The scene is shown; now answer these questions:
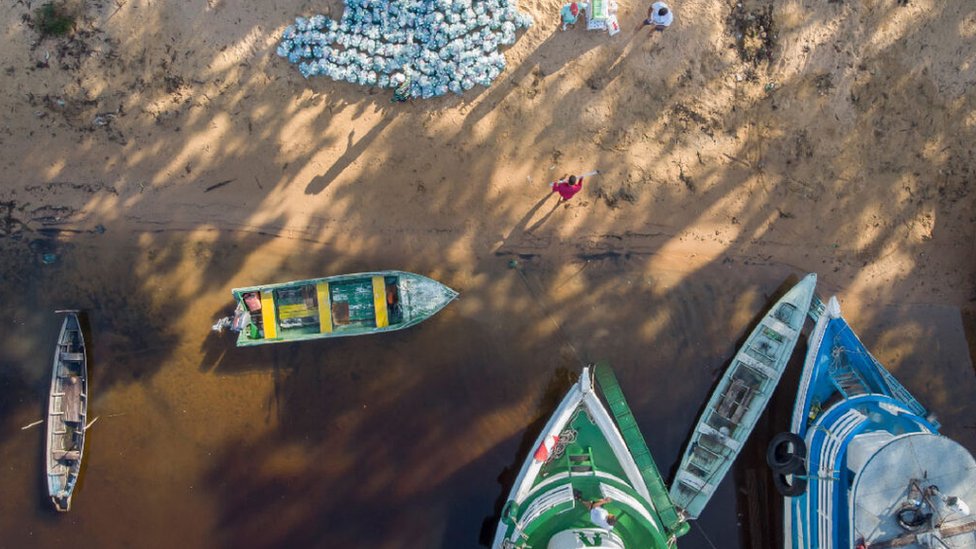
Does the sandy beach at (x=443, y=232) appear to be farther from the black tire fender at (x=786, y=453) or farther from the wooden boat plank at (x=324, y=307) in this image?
the black tire fender at (x=786, y=453)

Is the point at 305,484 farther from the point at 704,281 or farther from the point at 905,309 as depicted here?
the point at 905,309

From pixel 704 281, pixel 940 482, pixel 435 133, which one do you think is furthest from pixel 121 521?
pixel 940 482

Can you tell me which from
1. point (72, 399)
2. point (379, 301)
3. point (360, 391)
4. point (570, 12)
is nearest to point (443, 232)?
point (379, 301)

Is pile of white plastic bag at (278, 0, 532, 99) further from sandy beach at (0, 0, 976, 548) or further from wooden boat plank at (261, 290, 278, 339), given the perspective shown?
wooden boat plank at (261, 290, 278, 339)

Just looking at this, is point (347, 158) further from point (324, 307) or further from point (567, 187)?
point (567, 187)

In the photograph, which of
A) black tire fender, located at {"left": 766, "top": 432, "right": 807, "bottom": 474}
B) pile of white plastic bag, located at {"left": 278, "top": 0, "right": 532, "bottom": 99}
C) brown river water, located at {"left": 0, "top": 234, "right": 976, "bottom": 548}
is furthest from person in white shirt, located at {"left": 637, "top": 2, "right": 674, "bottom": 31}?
black tire fender, located at {"left": 766, "top": 432, "right": 807, "bottom": 474}

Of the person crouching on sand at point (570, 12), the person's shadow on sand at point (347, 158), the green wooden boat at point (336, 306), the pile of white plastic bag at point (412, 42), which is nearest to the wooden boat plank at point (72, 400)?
the green wooden boat at point (336, 306)
